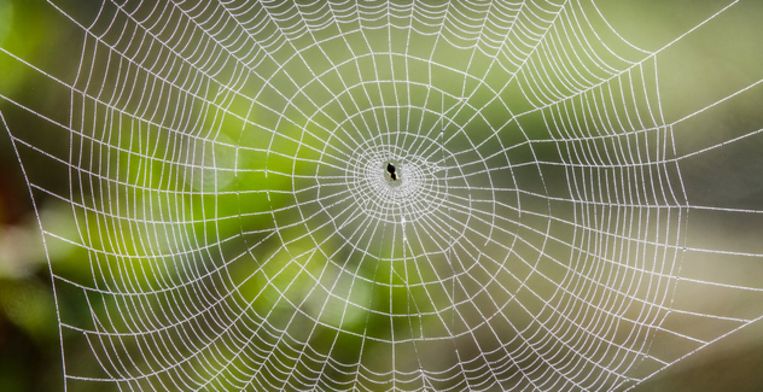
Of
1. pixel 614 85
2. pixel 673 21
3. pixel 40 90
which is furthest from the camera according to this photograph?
pixel 673 21

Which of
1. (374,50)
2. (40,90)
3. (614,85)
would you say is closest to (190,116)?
(40,90)

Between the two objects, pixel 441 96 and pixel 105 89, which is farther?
pixel 441 96

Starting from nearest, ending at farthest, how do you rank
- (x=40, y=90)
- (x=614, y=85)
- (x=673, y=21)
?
(x=40, y=90) → (x=614, y=85) → (x=673, y=21)

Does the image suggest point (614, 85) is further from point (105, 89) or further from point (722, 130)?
point (105, 89)

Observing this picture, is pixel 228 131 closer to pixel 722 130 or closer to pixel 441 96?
pixel 441 96

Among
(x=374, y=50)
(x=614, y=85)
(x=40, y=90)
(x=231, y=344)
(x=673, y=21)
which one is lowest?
(x=231, y=344)

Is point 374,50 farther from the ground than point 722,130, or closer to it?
closer to it
